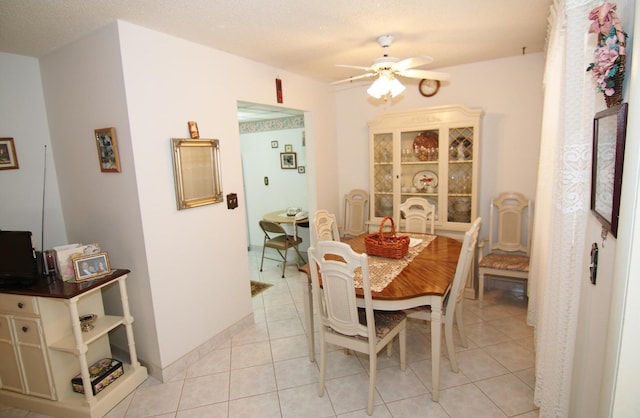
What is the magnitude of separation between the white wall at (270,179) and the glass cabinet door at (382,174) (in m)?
1.22

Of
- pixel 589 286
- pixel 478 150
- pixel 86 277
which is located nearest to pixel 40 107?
pixel 86 277

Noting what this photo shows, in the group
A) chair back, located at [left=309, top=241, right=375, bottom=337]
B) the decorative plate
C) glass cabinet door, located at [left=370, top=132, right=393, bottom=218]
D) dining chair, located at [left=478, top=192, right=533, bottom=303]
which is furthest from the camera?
glass cabinet door, located at [left=370, top=132, right=393, bottom=218]

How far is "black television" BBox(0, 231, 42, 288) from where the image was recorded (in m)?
1.99

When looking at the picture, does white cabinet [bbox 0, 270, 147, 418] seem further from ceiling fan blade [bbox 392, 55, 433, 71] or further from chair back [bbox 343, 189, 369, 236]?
chair back [bbox 343, 189, 369, 236]

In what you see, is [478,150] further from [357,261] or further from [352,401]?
[352,401]

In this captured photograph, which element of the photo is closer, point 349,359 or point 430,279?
point 430,279

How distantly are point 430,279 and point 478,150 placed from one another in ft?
5.91

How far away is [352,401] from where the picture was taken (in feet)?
6.57

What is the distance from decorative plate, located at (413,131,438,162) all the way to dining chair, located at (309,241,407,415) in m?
1.99

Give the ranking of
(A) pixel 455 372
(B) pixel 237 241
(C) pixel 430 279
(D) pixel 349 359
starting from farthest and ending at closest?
(B) pixel 237 241, (D) pixel 349 359, (A) pixel 455 372, (C) pixel 430 279

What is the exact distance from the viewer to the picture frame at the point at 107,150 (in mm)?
2078

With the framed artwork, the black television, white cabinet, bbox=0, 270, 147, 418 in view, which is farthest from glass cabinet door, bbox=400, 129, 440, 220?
the framed artwork

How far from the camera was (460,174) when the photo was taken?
3.39 m

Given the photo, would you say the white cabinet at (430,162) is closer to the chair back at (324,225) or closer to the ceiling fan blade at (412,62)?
the chair back at (324,225)
